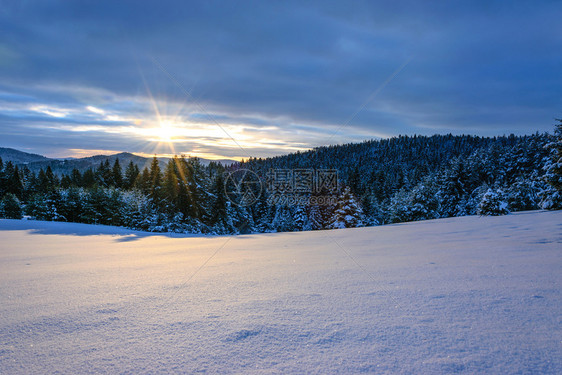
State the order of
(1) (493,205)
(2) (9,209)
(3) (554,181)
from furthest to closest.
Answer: (2) (9,209) → (3) (554,181) → (1) (493,205)

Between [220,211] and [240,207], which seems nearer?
[220,211]

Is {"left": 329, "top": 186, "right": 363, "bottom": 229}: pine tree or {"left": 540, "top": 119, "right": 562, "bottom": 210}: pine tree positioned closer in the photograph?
{"left": 540, "top": 119, "right": 562, "bottom": 210}: pine tree

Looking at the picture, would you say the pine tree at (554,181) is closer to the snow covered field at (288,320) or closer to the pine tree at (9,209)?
the snow covered field at (288,320)

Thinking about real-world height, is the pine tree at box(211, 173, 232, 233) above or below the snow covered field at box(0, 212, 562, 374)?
below

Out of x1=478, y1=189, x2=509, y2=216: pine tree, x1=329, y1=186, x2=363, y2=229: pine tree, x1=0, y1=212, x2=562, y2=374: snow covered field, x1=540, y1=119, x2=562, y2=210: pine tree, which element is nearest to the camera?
x1=0, y1=212, x2=562, y2=374: snow covered field

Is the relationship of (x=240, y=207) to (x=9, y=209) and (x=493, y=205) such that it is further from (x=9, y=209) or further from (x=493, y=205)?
(x=9, y=209)

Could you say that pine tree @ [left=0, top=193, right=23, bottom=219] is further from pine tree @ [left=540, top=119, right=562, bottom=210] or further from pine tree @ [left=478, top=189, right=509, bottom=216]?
pine tree @ [left=540, top=119, right=562, bottom=210]

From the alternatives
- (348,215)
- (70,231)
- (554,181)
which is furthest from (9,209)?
(554,181)

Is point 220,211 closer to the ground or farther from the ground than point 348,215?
closer to the ground

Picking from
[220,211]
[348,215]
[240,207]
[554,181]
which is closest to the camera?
[554,181]

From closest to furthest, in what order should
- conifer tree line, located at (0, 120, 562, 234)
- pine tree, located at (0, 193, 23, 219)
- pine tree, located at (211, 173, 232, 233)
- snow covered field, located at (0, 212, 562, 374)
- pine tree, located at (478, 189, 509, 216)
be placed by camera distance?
snow covered field, located at (0, 212, 562, 374) < pine tree, located at (478, 189, 509, 216) < conifer tree line, located at (0, 120, 562, 234) < pine tree, located at (211, 173, 232, 233) < pine tree, located at (0, 193, 23, 219)

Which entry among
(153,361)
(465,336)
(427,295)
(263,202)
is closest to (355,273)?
(427,295)

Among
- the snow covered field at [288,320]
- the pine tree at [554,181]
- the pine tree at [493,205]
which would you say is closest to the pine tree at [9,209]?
the snow covered field at [288,320]

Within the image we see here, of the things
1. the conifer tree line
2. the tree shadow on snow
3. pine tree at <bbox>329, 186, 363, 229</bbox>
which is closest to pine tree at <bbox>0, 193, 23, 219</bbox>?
the conifer tree line
